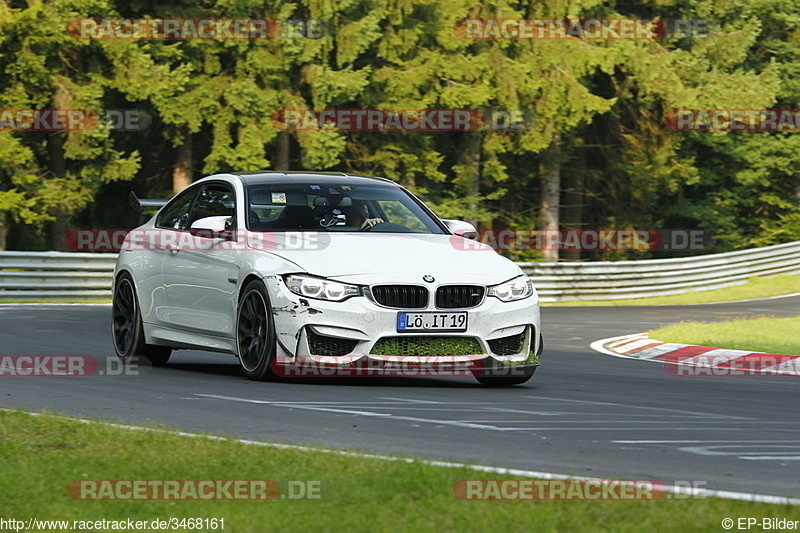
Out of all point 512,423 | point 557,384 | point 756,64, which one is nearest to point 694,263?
point 756,64

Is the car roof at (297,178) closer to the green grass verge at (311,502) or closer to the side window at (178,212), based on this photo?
the side window at (178,212)

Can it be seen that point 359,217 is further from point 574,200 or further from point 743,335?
point 574,200

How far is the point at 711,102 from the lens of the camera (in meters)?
44.2

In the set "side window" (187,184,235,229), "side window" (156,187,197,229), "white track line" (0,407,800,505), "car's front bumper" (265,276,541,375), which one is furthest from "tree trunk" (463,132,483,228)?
"white track line" (0,407,800,505)

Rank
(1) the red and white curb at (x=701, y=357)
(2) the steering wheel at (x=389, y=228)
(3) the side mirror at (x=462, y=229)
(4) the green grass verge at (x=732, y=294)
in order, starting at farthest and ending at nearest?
1. (4) the green grass verge at (x=732, y=294)
2. (1) the red and white curb at (x=701, y=357)
3. (3) the side mirror at (x=462, y=229)
4. (2) the steering wheel at (x=389, y=228)

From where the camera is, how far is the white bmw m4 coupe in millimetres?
10664

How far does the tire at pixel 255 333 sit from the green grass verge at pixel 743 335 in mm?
7493

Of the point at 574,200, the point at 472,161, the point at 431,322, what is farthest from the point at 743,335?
the point at 574,200

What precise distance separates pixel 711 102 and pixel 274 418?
122 feet

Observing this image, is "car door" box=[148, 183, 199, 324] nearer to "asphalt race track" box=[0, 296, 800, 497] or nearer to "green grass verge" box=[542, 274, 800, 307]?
"asphalt race track" box=[0, 296, 800, 497]

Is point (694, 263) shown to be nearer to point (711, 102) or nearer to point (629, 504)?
point (711, 102)

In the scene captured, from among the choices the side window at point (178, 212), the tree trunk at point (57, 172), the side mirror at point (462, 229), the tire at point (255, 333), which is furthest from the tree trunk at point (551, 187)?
the tire at point (255, 333)

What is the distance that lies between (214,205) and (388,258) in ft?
7.26

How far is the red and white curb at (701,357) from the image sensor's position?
14.9m
